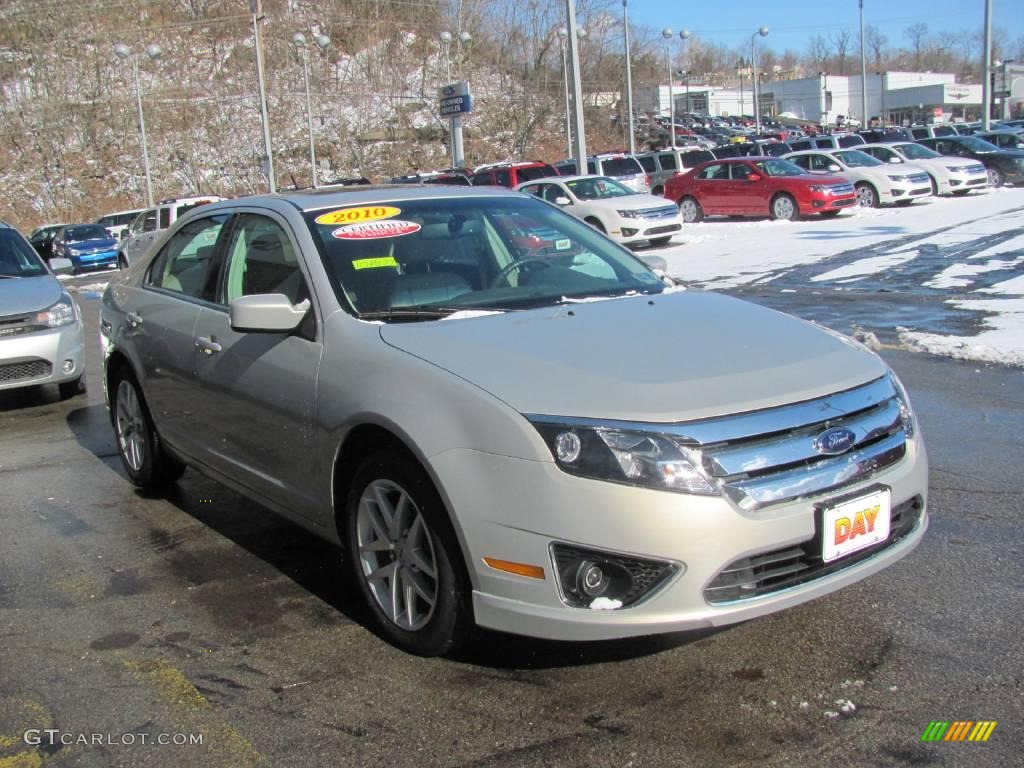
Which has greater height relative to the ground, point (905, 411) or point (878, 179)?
point (878, 179)

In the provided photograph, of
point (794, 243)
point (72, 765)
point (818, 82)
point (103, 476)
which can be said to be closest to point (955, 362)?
point (103, 476)

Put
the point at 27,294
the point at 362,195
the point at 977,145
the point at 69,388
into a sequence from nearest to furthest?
the point at 362,195
the point at 27,294
the point at 69,388
the point at 977,145

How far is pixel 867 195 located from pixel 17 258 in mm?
20137

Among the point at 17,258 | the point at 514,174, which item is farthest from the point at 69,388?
the point at 514,174

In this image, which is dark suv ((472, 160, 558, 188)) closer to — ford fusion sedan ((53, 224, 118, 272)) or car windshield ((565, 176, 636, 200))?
car windshield ((565, 176, 636, 200))

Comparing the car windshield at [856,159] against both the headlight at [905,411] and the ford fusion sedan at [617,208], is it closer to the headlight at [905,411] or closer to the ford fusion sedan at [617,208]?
the ford fusion sedan at [617,208]

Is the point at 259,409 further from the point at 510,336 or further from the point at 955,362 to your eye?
the point at 955,362

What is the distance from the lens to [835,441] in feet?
10.5

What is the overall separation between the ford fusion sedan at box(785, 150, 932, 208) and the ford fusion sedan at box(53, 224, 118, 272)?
20.2m

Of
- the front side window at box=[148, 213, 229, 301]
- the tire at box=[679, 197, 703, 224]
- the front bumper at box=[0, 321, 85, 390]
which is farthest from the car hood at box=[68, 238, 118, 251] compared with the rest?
the front side window at box=[148, 213, 229, 301]

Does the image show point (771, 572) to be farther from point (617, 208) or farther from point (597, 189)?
point (597, 189)

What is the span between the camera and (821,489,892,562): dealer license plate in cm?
314

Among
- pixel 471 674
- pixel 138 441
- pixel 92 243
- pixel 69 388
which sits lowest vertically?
pixel 471 674

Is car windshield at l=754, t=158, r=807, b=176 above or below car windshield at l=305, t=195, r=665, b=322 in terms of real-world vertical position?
above
